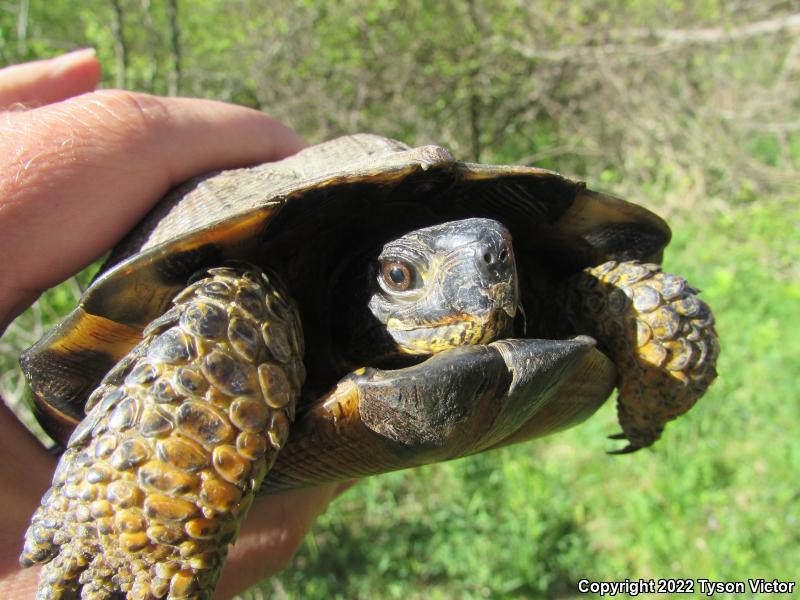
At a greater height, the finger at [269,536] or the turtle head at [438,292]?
the turtle head at [438,292]

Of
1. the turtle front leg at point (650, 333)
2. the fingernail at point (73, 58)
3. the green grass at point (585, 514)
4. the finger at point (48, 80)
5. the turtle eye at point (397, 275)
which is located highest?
the fingernail at point (73, 58)

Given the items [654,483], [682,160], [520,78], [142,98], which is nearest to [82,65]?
[142,98]

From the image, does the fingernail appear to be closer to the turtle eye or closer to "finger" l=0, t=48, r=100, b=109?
"finger" l=0, t=48, r=100, b=109

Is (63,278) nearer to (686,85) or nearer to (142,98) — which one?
(142,98)

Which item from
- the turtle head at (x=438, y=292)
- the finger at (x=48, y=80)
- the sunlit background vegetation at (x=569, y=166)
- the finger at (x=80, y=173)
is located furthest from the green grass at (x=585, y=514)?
the finger at (x=48, y=80)

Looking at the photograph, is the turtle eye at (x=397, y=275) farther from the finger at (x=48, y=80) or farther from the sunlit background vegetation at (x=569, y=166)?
the sunlit background vegetation at (x=569, y=166)

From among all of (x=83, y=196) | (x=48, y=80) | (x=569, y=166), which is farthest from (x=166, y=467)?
(x=569, y=166)

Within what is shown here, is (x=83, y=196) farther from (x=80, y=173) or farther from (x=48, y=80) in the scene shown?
(x=48, y=80)

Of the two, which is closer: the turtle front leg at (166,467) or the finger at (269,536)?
the turtle front leg at (166,467)
